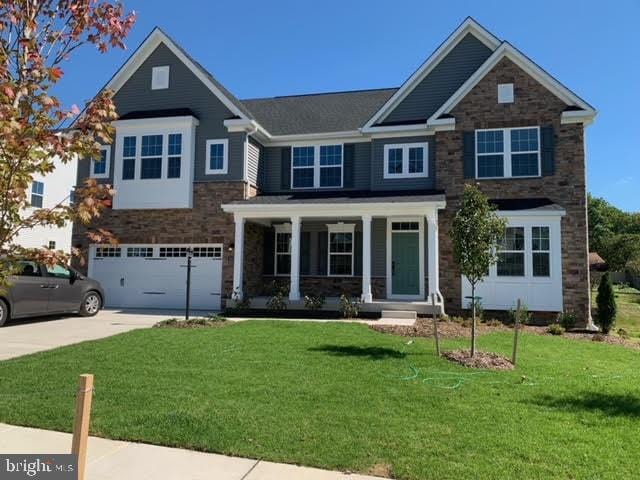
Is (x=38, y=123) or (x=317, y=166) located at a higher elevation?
(x=317, y=166)

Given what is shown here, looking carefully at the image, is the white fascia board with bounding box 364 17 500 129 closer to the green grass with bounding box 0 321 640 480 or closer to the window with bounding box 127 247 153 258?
the window with bounding box 127 247 153 258

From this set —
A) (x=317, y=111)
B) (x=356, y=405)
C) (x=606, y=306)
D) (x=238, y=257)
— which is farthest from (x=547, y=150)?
(x=356, y=405)

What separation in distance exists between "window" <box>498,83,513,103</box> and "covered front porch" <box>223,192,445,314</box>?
12.9 feet

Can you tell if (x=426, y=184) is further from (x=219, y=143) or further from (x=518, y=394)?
(x=518, y=394)

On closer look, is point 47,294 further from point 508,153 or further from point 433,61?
point 433,61

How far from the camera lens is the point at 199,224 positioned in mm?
17906

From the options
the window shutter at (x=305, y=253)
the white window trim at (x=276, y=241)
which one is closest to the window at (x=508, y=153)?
the window shutter at (x=305, y=253)

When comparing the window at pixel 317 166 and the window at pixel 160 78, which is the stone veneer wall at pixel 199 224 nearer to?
the window at pixel 317 166

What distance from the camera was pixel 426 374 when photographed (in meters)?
7.48

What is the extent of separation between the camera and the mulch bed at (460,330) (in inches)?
465

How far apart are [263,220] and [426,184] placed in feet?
19.6

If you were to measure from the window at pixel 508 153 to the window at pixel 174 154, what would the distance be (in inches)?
408

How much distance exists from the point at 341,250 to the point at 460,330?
6584mm

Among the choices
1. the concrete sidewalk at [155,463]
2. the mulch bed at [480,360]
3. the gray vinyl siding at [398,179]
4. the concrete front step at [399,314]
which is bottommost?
the concrete sidewalk at [155,463]
